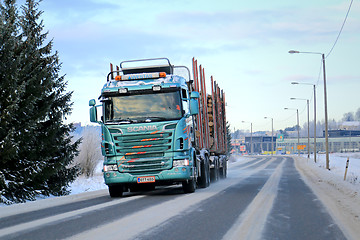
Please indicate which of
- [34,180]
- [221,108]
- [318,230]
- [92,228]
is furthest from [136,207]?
[221,108]

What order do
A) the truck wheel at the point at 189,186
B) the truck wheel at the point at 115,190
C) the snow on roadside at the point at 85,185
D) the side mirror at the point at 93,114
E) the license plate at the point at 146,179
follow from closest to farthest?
the license plate at the point at 146,179 → the side mirror at the point at 93,114 → the truck wheel at the point at 115,190 → the truck wheel at the point at 189,186 → the snow on roadside at the point at 85,185

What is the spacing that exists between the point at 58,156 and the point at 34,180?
1471 mm

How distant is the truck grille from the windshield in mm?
478

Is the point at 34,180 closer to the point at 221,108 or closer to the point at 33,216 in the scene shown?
the point at 33,216

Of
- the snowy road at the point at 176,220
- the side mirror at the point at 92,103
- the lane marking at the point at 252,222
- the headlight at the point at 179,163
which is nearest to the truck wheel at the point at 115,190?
the snowy road at the point at 176,220

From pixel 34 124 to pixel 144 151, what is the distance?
3887 millimetres

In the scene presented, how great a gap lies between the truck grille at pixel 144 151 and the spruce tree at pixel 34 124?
308 centimetres

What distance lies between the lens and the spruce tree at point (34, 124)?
13.9 meters

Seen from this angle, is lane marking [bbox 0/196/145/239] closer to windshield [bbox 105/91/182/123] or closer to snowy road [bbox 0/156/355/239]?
snowy road [bbox 0/156/355/239]

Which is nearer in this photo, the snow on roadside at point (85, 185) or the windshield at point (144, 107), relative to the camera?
the windshield at point (144, 107)

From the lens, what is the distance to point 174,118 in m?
12.8

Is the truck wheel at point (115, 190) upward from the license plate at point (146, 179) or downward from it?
downward

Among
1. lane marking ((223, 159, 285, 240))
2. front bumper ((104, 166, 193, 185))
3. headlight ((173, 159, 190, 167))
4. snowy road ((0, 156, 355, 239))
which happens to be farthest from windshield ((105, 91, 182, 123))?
lane marking ((223, 159, 285, 240))

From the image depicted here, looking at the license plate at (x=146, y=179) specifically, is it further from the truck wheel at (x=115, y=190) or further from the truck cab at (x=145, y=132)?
the truck wheel at (x=115, y=190)
